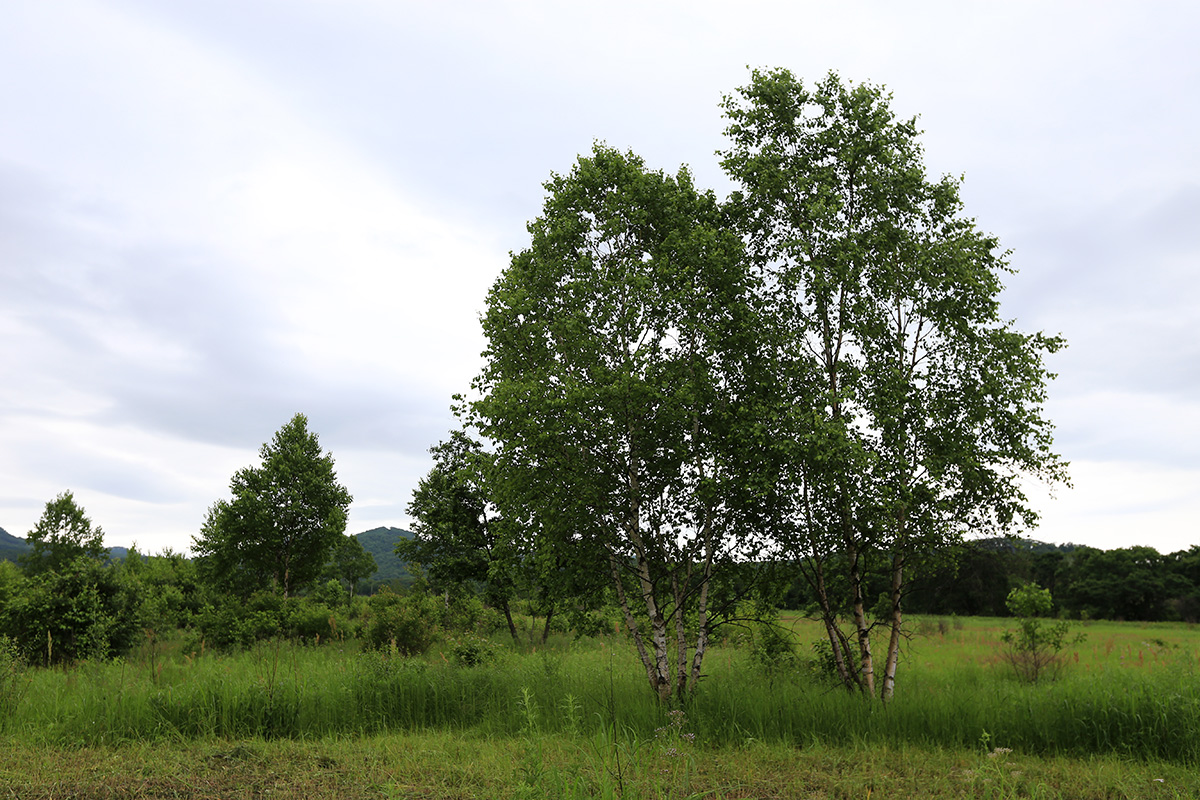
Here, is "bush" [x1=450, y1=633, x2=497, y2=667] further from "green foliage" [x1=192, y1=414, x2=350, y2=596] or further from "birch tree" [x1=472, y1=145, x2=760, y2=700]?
"green foliage" [x1=192, y1=414, x2=350, y2=596]

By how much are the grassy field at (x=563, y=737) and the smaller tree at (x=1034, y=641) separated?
6.45 meters

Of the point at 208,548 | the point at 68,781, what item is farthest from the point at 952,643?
the point at 208,548

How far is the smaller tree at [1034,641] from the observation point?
1808cm

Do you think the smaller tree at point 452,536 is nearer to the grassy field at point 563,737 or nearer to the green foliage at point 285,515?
the green foliage at point 285,515

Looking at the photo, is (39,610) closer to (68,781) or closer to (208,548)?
(68,781)

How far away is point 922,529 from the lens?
38.2ft

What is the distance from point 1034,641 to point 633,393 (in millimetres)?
15139

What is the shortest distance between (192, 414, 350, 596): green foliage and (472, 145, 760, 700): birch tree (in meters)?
23.7

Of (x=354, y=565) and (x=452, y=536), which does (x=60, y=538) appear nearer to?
(x=452, y=536)

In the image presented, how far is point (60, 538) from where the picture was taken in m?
39.0

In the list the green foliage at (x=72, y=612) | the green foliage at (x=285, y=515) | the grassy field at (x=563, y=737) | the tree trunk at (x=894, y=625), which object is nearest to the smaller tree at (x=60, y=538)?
the green foliage at (x=285, y=515)

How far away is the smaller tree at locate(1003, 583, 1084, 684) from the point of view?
18.1 meters

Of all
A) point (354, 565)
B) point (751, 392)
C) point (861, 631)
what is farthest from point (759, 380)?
point (354, 565)

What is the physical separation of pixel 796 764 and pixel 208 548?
37281 millimetres
